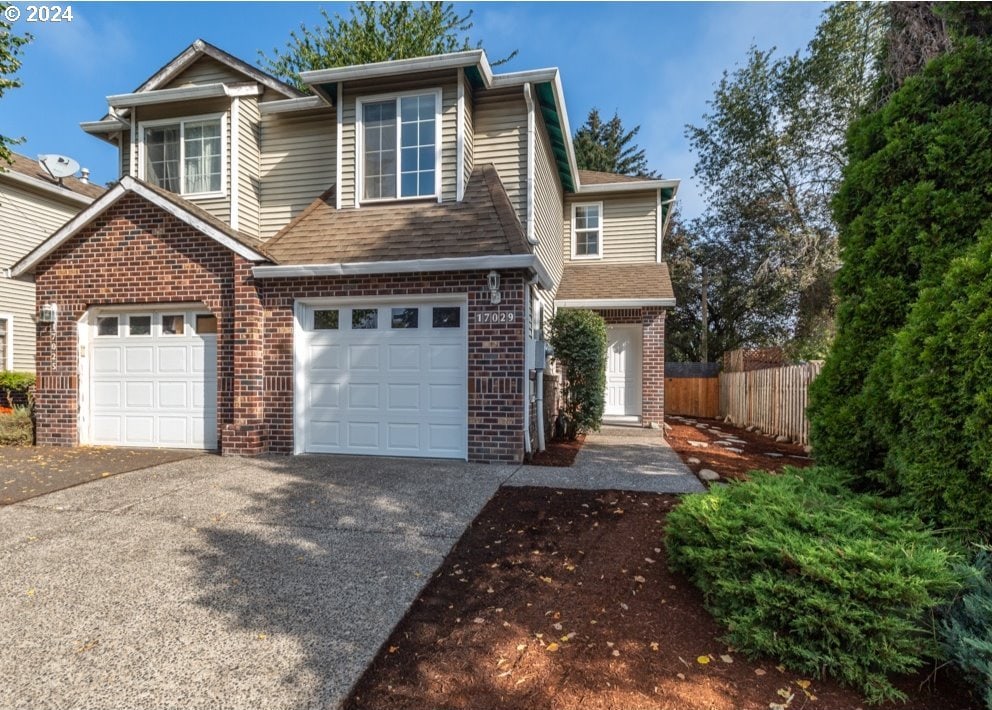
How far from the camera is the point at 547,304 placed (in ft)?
33.5

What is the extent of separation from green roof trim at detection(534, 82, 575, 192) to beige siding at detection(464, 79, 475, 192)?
1102mm

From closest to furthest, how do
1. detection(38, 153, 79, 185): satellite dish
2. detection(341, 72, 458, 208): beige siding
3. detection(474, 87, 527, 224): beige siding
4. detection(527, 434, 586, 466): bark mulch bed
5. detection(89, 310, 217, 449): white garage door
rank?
detection(527, 434, 586, 466): bark mulch bed, detection(89, 310, 217, 449): white garage door, detection(341, 72, 458, 208): beige siding, detection(474, 87, 527, 224): beige siding, detection(38, 153, 79, 185): satellite dish

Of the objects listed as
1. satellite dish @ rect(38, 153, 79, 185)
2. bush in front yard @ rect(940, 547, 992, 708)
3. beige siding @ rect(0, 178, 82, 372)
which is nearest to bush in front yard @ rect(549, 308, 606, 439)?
bush in front yard @ rect(940, 547, 992, 708)

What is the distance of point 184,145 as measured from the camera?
28.9ft

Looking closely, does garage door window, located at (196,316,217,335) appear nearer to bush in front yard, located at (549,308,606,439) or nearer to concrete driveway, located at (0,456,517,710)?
concrete driveway, located at (0,456,517,710)

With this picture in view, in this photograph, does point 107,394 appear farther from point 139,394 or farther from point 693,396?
point 693,396

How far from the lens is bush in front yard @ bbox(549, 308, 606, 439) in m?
8.98

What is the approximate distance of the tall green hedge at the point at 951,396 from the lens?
2.76 meters

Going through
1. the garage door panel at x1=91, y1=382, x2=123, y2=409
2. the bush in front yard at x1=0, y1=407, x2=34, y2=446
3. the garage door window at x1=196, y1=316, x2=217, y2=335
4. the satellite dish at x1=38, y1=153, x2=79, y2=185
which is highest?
the satellite dish at x1=38, y1=153, x2=79, y2=185

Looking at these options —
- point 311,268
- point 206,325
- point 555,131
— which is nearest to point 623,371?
point 555,131

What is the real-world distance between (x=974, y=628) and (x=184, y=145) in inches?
440

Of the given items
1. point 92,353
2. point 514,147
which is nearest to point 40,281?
point 92,353

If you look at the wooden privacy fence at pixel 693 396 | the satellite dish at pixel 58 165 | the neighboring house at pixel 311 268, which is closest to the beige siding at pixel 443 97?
the neighboring house at pixel 311 268

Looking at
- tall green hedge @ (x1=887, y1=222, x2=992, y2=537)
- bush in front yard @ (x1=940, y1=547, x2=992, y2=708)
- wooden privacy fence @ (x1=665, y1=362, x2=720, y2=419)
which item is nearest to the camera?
bush in front yard @ (x1=940, y1=547, x2=992, y2=708)
